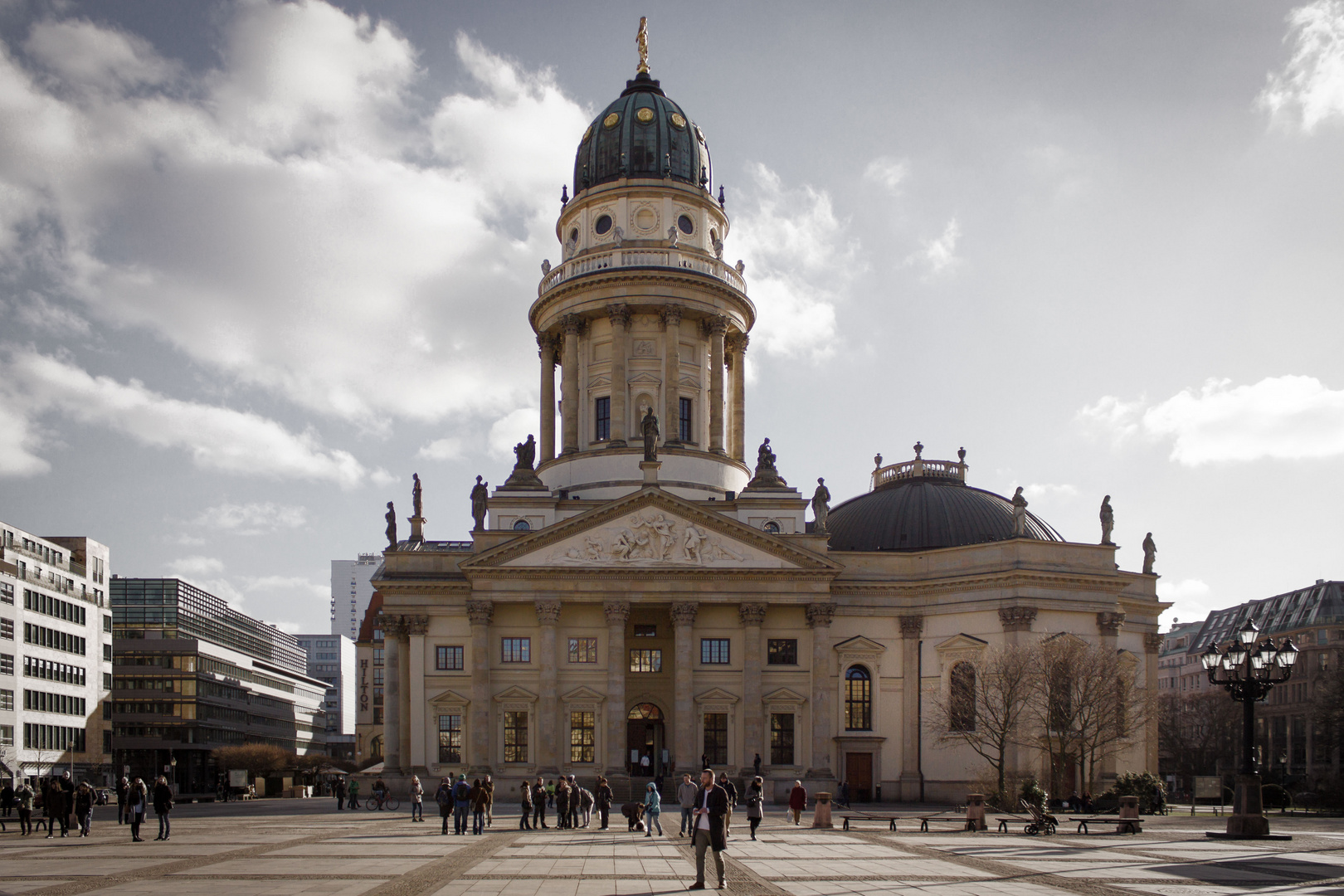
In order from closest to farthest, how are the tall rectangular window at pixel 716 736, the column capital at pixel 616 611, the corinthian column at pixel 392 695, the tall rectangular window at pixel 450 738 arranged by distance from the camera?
the column capital at pixel 616 611, the tall rectangular window at pixel 716 736, the tall rectangular window at pixel 450 738, the corinthian column at pixel 392 695

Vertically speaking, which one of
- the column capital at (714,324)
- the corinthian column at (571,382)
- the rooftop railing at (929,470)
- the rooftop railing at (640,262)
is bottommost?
the rooftop railing at (929,470)

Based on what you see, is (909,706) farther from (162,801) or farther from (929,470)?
(162,801)

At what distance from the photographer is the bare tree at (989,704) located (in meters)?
53.4

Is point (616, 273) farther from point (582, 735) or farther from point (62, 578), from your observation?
point (62, 578)

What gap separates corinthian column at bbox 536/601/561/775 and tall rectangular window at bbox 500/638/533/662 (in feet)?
5.74

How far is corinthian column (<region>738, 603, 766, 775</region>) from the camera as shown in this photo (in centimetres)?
6022

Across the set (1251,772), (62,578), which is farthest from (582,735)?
(62,578)

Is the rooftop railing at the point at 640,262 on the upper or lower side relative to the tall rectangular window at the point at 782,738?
upper

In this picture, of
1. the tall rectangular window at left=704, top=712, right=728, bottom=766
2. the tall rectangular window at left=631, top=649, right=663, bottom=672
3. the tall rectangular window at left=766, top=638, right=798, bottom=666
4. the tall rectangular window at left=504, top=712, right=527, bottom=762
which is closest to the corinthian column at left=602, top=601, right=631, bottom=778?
the tall rectangular window at left=631, top=649, right=663, bottom=672

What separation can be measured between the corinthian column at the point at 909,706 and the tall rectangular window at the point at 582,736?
575 inches

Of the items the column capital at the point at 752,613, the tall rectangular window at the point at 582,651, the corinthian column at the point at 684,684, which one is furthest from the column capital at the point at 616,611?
the column capital at the point at 752,613

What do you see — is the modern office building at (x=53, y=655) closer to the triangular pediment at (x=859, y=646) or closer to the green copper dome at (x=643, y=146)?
the green copper dome at (x=643, y=146)

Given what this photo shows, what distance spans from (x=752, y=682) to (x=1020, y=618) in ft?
44.0

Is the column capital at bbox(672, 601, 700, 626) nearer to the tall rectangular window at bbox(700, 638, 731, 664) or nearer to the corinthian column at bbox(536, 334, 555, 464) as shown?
the tall rectangular window at bbox(700, 638, 731, 664)
